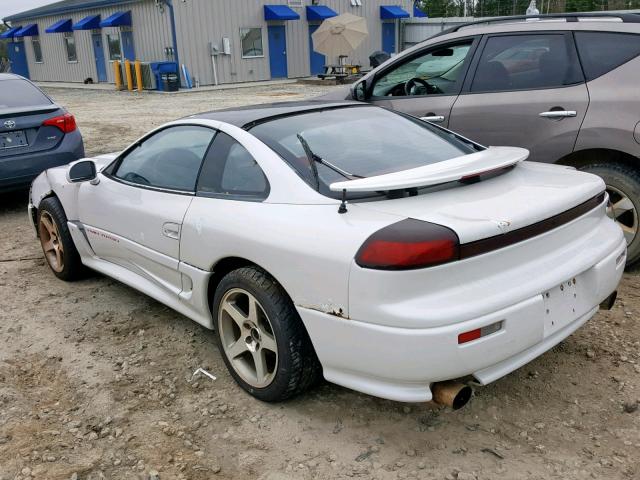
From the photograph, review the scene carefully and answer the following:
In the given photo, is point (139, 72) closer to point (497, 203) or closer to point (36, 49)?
point (36, 49)

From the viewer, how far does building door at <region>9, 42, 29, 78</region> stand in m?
37.0

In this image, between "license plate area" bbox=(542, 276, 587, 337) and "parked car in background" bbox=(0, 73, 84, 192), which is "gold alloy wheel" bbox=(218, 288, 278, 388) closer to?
"license plate area" bbox=(542, 276, 587, 337)

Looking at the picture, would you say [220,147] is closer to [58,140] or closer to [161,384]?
[161,384]

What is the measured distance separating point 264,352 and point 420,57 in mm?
3346

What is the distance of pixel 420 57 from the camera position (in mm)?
5328

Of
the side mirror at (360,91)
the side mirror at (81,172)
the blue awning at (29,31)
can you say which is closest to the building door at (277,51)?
the blue awning at (29,31)

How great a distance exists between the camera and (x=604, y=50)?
14.5 ft

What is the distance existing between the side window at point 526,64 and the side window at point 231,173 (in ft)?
8.17

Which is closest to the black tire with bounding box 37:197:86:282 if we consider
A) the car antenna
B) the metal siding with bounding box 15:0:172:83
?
the car antenna

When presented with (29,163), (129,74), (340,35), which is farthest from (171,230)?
(129,74)

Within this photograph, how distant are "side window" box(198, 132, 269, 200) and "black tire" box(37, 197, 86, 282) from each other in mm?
1748

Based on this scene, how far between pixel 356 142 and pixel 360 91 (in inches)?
95.5

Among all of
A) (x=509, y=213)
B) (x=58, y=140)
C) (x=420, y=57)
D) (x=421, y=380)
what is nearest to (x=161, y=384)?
(x=421, y=380)

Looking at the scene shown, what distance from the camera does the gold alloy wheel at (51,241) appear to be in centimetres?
473
